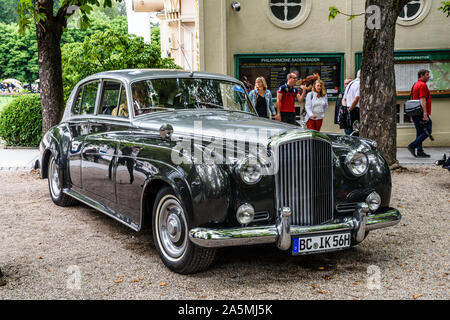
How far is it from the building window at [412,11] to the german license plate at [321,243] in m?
11.1

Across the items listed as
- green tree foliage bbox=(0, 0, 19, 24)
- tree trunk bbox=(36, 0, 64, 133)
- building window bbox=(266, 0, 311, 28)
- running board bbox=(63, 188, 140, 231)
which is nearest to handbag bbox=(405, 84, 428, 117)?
building window bbox=(266, 0, 311, 28)

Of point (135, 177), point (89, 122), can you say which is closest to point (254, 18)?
point (89, 122)

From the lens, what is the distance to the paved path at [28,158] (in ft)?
35.5

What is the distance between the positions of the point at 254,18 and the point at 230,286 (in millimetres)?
10529

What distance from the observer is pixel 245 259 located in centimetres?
480

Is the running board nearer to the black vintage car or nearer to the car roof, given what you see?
the black vintage car

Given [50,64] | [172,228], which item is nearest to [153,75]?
[172,228]

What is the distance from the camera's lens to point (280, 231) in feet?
13.1

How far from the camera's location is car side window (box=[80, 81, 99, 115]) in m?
6.42

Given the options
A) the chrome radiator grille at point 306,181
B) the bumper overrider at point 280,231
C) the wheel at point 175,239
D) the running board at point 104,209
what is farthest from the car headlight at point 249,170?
the running board at point 104,209

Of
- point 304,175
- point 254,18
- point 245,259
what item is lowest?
point 245,259

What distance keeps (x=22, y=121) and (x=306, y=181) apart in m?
10.6

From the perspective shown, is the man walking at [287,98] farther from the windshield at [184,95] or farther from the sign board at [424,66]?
the windshield at [184,95]

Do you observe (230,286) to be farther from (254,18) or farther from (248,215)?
(254,18)
